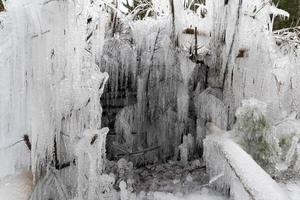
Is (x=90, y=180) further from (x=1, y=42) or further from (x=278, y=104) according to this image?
(x=278, y=104)

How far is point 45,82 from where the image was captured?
1.80m

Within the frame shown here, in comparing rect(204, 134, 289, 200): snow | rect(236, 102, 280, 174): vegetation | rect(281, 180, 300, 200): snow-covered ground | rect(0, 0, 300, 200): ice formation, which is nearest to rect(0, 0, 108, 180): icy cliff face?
rect(0, 0, 300, 200): ice formation

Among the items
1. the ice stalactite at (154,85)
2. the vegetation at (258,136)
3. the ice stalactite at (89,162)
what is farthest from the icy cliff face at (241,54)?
the ice stalactite at (89,162)

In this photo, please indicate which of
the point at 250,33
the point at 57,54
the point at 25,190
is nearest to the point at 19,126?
the point at 25,190

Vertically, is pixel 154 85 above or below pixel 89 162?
above

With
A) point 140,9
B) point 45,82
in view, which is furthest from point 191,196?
point 140,9

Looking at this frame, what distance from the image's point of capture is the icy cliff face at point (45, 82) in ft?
5.74

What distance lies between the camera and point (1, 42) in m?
2.12

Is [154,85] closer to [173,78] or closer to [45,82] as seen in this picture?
[173,78]

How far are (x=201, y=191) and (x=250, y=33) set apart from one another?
1026 mm

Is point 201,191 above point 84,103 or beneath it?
beneath

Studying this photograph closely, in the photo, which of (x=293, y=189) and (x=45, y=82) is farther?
(x=293, y=189)

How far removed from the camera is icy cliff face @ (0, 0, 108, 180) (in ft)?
5.74

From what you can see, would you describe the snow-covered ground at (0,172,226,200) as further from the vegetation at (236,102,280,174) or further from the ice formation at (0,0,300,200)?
the vegetation at (236,102,280,174)
